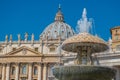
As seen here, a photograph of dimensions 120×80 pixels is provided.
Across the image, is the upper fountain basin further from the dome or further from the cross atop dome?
the cross atop dome

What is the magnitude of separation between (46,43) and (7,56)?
799 cm

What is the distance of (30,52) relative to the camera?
225 ft

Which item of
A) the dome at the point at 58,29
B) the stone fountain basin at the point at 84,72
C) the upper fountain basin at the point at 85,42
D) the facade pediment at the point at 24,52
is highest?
the dome at the point at 58,29

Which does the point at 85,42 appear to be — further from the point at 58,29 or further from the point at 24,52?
the point at 58,29

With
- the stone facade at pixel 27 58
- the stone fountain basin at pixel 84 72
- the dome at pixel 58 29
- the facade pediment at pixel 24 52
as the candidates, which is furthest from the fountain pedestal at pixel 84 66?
the dome at pixel 58 29

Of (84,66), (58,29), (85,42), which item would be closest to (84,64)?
(84,66)

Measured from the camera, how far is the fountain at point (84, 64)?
15602 millimetres

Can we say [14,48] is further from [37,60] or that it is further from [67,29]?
[67,29]

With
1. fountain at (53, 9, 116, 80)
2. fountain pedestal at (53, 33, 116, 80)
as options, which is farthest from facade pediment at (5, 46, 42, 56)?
fountain pedestal at (53, 33, 116, 80)

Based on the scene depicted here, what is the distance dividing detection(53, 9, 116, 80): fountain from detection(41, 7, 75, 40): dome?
6957 centimetres

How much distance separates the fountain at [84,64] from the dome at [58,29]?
69.6 m

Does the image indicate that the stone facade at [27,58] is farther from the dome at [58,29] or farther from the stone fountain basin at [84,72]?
the stone fountain basin at [84,72]

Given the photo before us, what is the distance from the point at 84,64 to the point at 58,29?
76.0 meters

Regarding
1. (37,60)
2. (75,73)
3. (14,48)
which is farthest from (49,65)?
(75,73)
